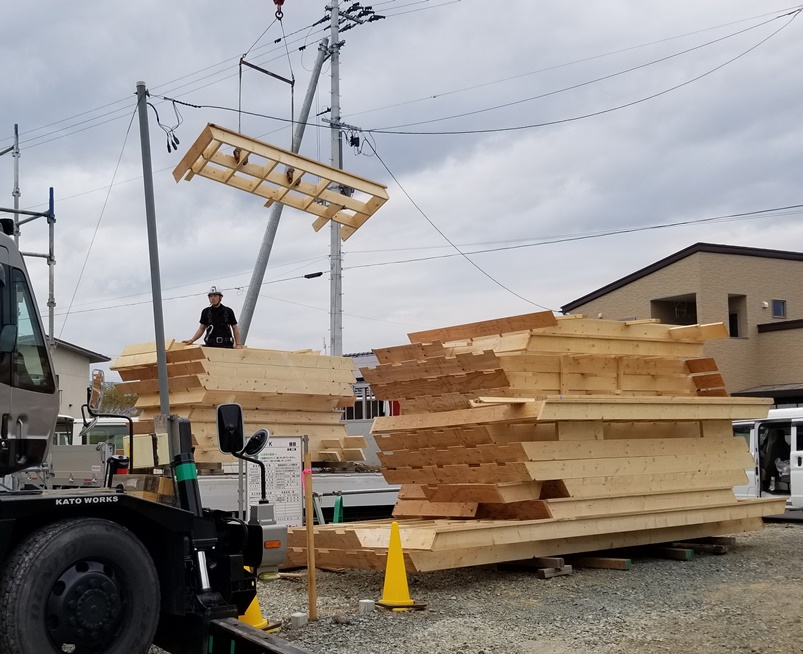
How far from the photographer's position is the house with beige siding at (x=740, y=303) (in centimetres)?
3056

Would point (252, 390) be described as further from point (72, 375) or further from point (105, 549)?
point (72, 375)

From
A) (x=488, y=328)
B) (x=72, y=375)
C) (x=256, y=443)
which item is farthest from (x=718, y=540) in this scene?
(x=72, y=375)

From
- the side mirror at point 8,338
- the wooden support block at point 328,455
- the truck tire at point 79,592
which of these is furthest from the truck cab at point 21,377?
the wooden support block at point 328,455

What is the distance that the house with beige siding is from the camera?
100 feet

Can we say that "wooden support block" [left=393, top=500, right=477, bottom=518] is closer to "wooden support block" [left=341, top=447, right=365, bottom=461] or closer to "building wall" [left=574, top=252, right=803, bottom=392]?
"wooden support block" [left=341, top=447, right=365, bottom=461]

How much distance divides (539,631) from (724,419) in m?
6.44

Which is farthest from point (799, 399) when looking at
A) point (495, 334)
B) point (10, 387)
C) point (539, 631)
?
point (10, 387)

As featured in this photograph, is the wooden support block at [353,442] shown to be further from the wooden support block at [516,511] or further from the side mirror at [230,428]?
the side mirror at [230,428]

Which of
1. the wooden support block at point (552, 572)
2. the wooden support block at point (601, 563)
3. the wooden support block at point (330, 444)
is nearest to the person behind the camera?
the wooden support block at point (552, 572)

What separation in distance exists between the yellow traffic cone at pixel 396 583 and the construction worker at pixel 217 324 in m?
5.92

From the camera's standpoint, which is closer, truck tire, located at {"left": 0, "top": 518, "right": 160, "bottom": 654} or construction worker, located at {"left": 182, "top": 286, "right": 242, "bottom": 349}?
truck tire, located at {"left": 0, "top": 518, "right": 160, "bottom": 654}

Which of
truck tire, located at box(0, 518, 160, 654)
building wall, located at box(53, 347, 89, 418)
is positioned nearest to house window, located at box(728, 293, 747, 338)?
building wall, located at box(53, 347, 89, 418)

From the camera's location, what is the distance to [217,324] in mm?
14227

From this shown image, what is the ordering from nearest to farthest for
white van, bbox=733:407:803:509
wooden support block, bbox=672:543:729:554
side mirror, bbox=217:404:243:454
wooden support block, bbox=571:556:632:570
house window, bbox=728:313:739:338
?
side mirror, bbox=217:404:243:454
wooden support block, bbox=571:556:632:570
wooden support block, bbox=672:543:729:554
white van, bbox=733:407:803:509
house window, bbox=728:313:739:338
